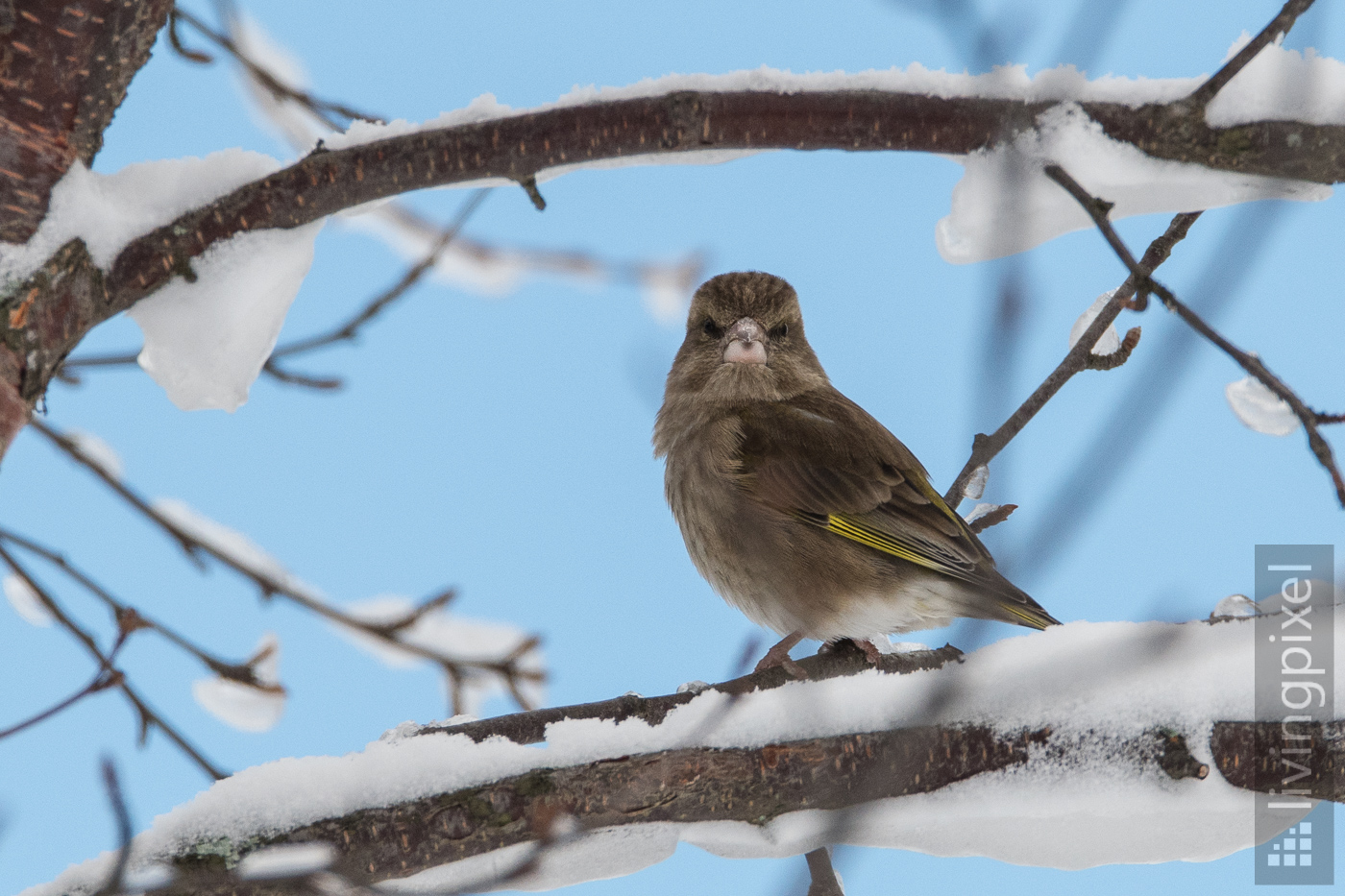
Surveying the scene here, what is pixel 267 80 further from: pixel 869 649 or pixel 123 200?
pixel 869 649

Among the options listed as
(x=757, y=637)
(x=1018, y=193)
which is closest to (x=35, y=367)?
(x=757, y=637)

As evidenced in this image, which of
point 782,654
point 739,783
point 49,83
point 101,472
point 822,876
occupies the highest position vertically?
point 49,83

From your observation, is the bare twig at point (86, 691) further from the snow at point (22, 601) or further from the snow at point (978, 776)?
the snow at point (22, 601)

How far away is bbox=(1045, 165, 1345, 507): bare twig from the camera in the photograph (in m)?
2.57

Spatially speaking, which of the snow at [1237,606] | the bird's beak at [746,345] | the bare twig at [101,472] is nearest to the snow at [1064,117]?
the snow at [1237,606]

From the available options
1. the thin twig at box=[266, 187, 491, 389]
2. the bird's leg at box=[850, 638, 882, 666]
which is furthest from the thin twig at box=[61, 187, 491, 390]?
the bird's leg at box=[850, 638, 882, 666]

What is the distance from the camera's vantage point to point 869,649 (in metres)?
3.28

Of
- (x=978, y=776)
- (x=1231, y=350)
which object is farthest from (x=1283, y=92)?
(x=978, y=776)

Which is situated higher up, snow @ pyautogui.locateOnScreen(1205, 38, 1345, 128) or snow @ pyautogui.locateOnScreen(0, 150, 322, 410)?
snow @ pyautogui.locateOnScreen(1205, 38, 1345, 128)

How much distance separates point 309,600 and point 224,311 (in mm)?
1186

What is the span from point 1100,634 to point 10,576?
137 inches

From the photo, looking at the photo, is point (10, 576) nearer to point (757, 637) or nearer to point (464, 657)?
point (464, 657)

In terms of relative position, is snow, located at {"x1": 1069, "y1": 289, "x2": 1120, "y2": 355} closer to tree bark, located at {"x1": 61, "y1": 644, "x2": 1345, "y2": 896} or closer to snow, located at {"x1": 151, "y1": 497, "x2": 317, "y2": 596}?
tree bark, located at {"x1": 61, "y1": 644, "x2": 1345, "y2": 896}

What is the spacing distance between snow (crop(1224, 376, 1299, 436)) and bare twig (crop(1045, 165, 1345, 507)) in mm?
99
